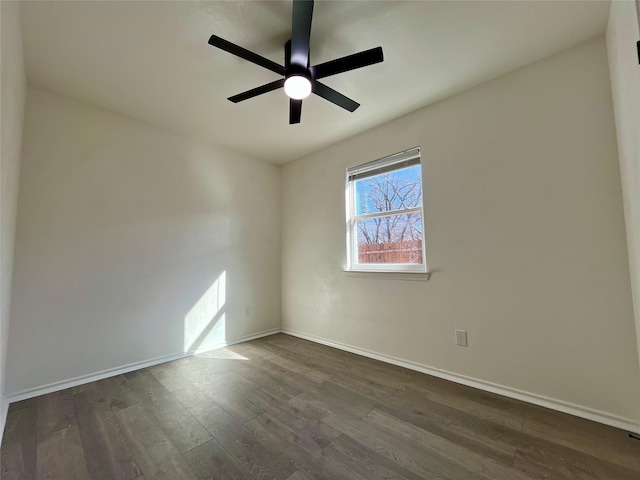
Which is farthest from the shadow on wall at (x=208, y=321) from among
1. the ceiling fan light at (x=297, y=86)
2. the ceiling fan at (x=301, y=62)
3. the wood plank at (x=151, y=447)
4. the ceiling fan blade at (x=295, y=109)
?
the ceiling fan light at (x=297, y=86)

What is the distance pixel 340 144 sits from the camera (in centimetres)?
324

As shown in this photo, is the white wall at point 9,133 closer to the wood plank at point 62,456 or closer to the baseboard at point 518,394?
the wood plank at point 62,456

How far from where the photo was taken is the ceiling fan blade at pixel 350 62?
150cm

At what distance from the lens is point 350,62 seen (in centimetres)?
158

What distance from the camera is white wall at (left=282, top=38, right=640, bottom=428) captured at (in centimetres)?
168

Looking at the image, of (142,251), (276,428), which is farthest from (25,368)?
(276,428)

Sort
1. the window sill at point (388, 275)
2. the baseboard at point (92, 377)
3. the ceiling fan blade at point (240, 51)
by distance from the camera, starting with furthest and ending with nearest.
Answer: the window sill at point (388, 275) → the baseboard at point (92, 377) → the ceiling fan blade at point (240, 51)

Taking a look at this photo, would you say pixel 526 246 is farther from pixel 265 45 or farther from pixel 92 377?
pixel 92 377

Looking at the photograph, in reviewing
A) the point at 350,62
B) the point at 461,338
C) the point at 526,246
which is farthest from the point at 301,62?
the point at 461,338

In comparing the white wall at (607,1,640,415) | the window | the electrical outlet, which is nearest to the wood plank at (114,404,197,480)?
the electrical outlet

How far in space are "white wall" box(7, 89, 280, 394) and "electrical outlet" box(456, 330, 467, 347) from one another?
8.08ft

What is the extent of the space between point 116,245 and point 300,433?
2308mm

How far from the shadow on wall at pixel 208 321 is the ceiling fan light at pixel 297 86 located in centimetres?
230

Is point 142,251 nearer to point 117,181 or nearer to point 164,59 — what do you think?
point 117,181
